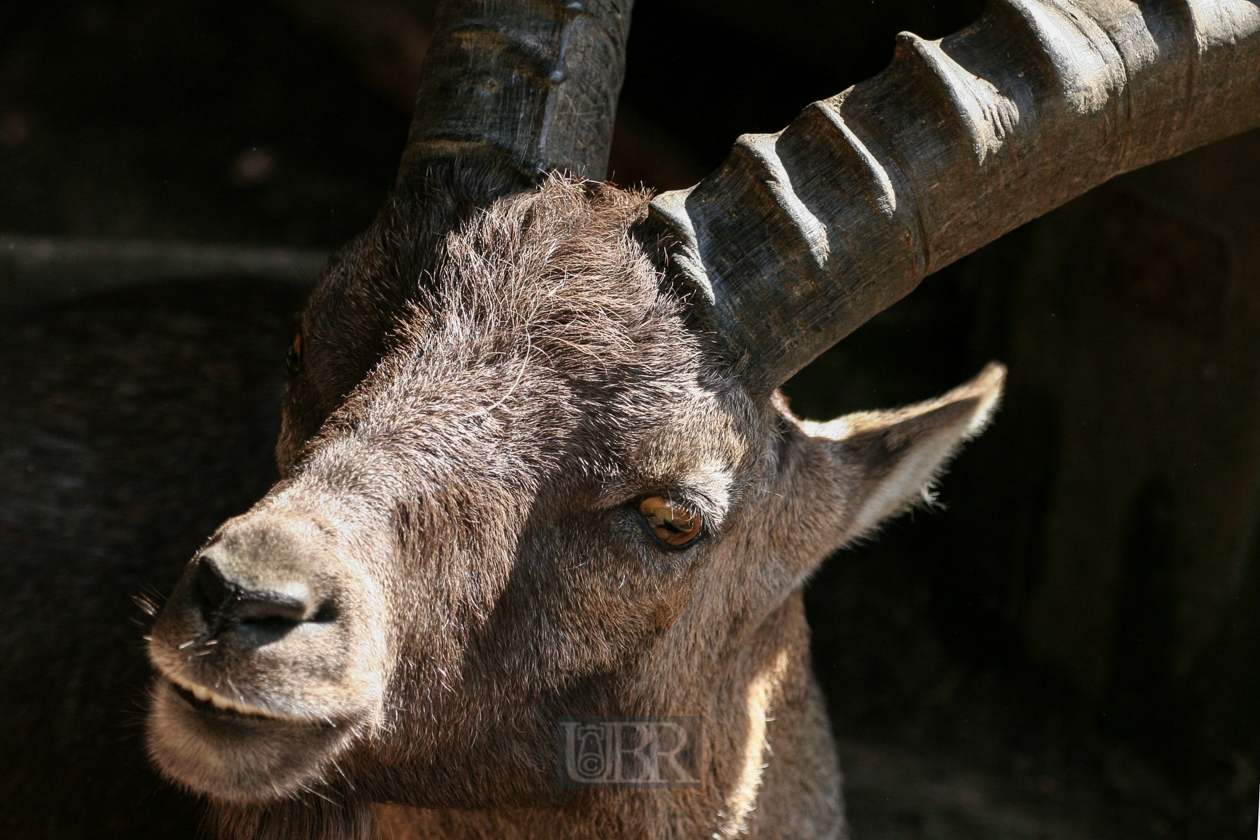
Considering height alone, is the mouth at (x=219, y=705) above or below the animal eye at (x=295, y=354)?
below

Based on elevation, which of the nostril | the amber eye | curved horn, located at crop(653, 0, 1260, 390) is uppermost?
curved horn, located at crop(653, 0, 1260, 390)

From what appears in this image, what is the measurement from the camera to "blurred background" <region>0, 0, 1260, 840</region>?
436 centimetres

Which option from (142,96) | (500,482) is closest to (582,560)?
(500,482)

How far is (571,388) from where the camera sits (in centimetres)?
272

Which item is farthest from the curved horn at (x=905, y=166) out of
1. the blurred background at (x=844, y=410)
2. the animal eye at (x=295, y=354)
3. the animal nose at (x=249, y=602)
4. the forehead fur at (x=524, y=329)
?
the blurred background at (x=844, y=410)

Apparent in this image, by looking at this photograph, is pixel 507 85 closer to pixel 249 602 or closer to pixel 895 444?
pixel 895 444

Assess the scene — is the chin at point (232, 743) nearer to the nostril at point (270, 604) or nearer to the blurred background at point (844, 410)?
the nostril at point (270, 604)

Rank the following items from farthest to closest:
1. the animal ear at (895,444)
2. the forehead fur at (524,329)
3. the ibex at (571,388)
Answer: the animal ear at (895,444) → the forehead fur at (524,329) → the ibex at (571,388)

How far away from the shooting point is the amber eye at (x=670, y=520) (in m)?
2.78

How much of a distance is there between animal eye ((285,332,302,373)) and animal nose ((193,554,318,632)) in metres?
1.06

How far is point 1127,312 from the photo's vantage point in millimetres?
5723

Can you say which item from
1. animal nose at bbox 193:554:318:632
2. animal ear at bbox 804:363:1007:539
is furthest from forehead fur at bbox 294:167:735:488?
animal ear at bbox 804:363:1007:539

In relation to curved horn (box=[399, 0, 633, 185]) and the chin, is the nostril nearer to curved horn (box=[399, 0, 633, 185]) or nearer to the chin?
the chin

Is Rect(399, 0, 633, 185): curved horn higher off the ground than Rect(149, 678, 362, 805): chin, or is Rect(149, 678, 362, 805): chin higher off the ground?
Rect(399, 0, 633, 185): curved horn
